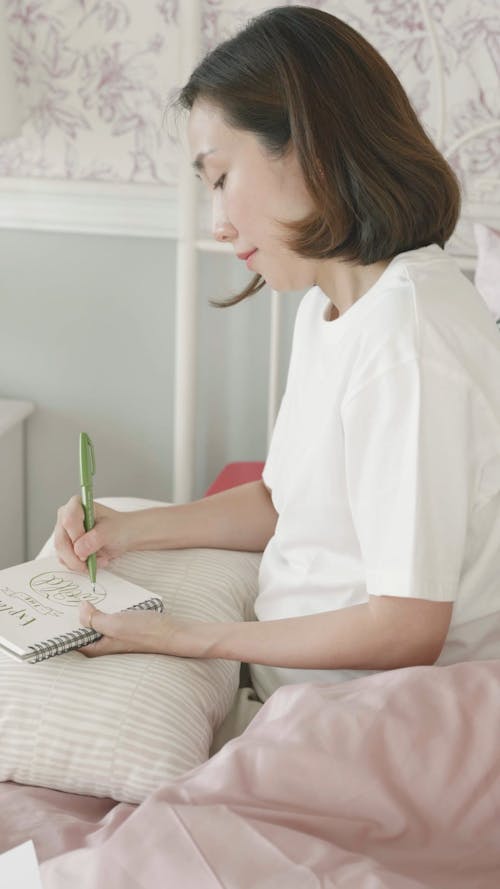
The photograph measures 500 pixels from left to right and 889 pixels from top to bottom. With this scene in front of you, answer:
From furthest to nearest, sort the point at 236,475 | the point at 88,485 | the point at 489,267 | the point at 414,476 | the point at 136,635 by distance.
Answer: the point at 236,475 < the point at 489,267 < the point at 88,485 < the point at 136,635 < the point at 414,476

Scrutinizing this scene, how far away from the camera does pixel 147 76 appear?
1930mm

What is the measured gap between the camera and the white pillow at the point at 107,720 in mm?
967

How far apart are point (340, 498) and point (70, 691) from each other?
0.31 m

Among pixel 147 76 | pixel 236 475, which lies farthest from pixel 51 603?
pixel 147 76

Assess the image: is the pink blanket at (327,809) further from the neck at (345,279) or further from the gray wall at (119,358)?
the gray wall at (119,358)

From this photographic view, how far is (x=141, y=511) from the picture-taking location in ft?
4.39

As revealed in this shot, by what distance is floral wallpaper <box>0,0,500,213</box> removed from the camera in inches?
70.9

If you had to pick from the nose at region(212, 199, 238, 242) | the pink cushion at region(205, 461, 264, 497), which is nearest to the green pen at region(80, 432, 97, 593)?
the nose at region(212, 199, 238, 242)

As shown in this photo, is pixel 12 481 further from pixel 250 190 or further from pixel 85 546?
pixel 250 190

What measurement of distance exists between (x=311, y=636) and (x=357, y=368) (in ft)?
0.83

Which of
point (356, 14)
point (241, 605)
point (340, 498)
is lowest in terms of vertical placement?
point (241, 605)

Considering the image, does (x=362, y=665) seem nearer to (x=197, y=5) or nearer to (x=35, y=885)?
(x=35, y=885)

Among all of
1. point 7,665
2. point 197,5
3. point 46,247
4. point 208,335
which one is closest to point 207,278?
point 208,335

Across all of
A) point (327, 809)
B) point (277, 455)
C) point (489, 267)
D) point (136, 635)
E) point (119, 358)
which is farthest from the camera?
point (119, 358)
